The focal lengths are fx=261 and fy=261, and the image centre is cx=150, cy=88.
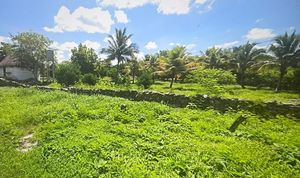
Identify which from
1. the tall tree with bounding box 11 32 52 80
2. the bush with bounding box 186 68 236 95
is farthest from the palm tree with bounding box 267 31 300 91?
the tall tree with bounding box 11 32 52 80

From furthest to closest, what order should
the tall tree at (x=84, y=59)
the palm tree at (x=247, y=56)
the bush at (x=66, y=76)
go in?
the tall tree at (x=84, y=59) → the palm tree at (x=247, y=56) → the bush at (x=66, y=76)

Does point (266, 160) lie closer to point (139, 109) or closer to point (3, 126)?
point (139, 109)

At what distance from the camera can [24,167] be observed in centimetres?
650

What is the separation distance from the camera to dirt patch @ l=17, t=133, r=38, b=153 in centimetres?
786

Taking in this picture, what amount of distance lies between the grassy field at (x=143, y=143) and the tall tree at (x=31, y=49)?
3191 cm

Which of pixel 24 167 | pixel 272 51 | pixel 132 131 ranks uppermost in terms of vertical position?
pixel 272 51

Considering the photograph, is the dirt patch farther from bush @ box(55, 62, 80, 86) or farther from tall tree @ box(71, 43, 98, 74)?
tall tree @ box(71, 43, 98, 74)

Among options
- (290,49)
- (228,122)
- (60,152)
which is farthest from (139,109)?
(290,49)

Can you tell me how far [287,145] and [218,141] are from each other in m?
1.96

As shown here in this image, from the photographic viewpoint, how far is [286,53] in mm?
38531

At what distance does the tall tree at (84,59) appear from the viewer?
49281mm

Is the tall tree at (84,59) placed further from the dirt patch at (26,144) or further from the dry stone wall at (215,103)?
the dirt patch at (26,144)

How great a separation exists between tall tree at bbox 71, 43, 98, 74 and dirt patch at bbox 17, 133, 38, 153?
4108cm

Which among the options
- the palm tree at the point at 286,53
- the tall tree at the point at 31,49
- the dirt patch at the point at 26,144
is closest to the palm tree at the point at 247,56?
the palm tree at the point at 286,53
